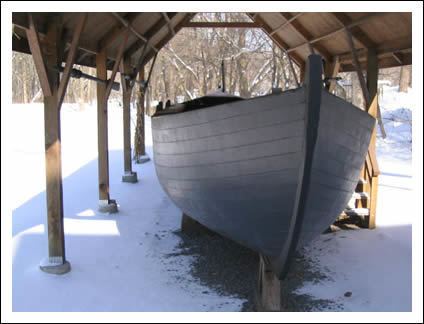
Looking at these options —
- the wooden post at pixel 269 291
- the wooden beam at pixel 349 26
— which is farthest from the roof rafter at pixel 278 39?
the wooden post at pixel 269 291

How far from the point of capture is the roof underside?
15.2 feet

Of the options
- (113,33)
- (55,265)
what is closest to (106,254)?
(55,265)

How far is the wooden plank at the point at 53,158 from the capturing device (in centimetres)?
395

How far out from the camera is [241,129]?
3.13m

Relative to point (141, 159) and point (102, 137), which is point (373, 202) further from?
point (141, 159)

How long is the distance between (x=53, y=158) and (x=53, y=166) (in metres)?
0.08

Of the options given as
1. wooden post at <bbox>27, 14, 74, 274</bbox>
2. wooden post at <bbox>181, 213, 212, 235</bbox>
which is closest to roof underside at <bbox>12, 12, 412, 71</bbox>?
wooden post at <bbox>27, 14, 74, 274</bbox>

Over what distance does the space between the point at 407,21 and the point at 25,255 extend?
4992 mm

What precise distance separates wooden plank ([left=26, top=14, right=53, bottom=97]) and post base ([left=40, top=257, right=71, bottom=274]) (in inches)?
64.7

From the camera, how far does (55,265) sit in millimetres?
4027

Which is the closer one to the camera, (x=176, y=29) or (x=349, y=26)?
(x=349, y=26)

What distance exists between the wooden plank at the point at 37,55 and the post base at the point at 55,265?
164cm

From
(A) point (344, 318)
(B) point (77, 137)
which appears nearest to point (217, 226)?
(A) point (344, 318)

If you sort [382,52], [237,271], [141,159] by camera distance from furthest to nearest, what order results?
[141,159], [382,52], [237,271]
